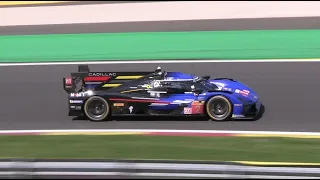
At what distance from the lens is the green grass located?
745 cm

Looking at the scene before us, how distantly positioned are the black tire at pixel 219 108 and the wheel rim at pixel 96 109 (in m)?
2.05

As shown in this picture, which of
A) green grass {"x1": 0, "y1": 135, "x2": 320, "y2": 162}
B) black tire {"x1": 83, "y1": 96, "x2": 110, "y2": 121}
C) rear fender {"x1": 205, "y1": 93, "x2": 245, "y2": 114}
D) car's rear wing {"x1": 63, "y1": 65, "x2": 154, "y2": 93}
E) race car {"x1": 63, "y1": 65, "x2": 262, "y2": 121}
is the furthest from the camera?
car's rear wing {"x1": 63, "y1": 65, "x2": 154, "y2": 93}

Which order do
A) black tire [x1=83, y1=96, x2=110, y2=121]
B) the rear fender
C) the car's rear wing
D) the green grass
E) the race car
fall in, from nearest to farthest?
1. the green grass
2. the rear fender
3. the race car
4. black tire [x1=83, y1=96, x2=110, y2=121]
5. the car's rear wing

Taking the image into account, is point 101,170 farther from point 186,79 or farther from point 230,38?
point 230,38

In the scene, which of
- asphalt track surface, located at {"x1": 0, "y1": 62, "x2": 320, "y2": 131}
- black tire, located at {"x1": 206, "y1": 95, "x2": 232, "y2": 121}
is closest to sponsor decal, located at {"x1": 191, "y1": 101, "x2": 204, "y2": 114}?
black tire, located at {"x1": 206, "y1": 95, "x2": 232, "y2": 121}

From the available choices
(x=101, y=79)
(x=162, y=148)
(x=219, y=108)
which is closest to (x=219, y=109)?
(x=219, y=108)

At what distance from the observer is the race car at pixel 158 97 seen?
967 cm

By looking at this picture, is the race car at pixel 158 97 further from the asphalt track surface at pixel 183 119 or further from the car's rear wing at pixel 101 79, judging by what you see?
the asphalt track surface at pixel 183 119

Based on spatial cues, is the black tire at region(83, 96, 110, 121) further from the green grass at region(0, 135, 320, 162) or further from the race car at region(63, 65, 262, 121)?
the green grass at region(0, 135, 320, 162)

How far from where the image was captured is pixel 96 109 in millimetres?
10203

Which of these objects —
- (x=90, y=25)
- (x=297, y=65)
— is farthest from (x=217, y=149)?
(x=90, y=25)

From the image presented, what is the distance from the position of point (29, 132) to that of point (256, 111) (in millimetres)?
4340

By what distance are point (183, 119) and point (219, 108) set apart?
817 millimetres

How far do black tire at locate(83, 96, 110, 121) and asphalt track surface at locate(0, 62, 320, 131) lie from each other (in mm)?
141
